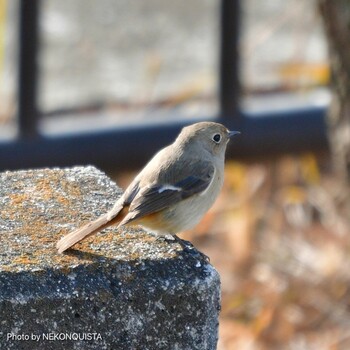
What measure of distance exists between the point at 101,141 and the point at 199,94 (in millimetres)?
896

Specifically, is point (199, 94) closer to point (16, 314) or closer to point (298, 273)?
point (298, 273)

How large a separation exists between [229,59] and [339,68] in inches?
91.0

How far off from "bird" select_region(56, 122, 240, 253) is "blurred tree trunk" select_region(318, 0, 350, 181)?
1.28 m

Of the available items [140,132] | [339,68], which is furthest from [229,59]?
[339,68]

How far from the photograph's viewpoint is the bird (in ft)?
11.0

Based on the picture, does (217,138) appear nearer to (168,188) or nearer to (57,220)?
(168,188)

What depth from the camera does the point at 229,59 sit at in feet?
24.9

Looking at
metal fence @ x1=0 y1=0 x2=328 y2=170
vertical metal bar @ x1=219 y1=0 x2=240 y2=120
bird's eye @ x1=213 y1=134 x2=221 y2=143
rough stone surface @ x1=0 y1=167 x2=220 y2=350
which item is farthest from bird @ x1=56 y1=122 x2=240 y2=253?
vertical metal bar @ x1=219 y1=0 x2=240 y2=120

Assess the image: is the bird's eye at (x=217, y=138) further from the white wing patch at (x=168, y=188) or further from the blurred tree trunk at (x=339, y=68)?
the blurred tree trunk at (x=339, y=68)

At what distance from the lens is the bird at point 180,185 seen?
11.0 feet

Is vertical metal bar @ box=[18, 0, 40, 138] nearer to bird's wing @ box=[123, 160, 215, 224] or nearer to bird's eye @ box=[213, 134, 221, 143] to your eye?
bird's eye @ box=[213, 134, 221, 143]

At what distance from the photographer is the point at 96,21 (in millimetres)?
7484

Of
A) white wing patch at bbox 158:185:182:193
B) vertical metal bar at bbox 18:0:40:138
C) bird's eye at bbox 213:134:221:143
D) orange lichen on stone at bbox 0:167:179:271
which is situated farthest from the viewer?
vertical metal bar at bbox 18:0:40:138

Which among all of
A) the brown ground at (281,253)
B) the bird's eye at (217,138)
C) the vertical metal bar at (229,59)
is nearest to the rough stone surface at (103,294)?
the bird's eye at (217,138)
